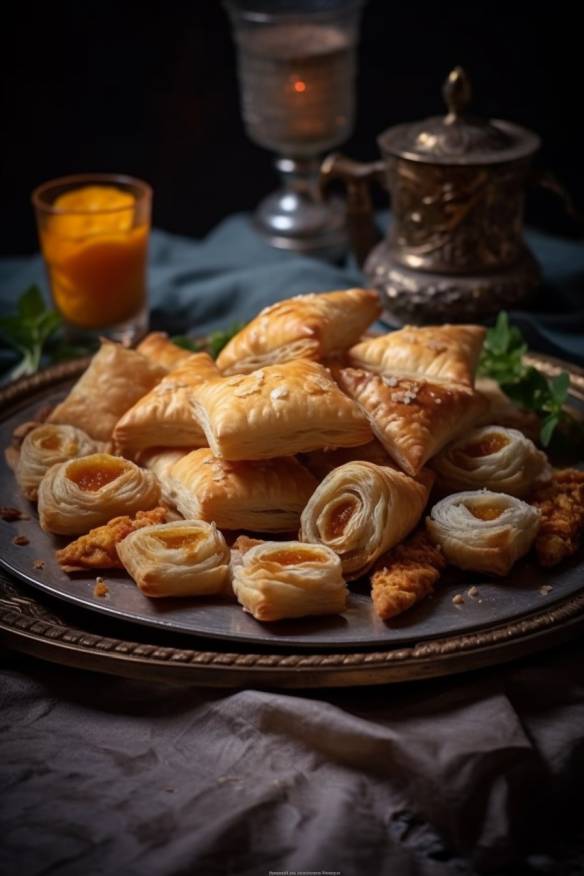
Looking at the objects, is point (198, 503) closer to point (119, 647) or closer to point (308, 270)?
point (119, 647)

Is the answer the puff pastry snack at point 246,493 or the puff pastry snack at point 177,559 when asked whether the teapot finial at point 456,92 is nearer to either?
the puff pastry snack at point 246,493

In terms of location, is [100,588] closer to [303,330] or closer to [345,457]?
[345,457]

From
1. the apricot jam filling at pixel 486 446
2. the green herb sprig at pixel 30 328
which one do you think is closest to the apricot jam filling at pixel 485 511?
the apricot jam filling at pixel 486 446

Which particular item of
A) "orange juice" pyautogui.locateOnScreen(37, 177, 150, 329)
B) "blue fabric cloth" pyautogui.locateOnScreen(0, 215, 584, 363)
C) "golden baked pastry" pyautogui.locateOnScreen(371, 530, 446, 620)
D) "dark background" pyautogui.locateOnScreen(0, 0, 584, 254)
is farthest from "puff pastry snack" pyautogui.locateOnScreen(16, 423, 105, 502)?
"dark background" pyautogui.locateOnScreen(0, 0, 584, 254)

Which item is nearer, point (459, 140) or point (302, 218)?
point (459, 140)

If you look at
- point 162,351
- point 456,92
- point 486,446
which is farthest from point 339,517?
point 456,92

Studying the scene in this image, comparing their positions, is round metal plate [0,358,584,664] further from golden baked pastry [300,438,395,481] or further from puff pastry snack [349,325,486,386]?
puff pastry snack [349,325,486,386]

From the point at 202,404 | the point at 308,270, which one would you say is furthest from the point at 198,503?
the point at 308,270
